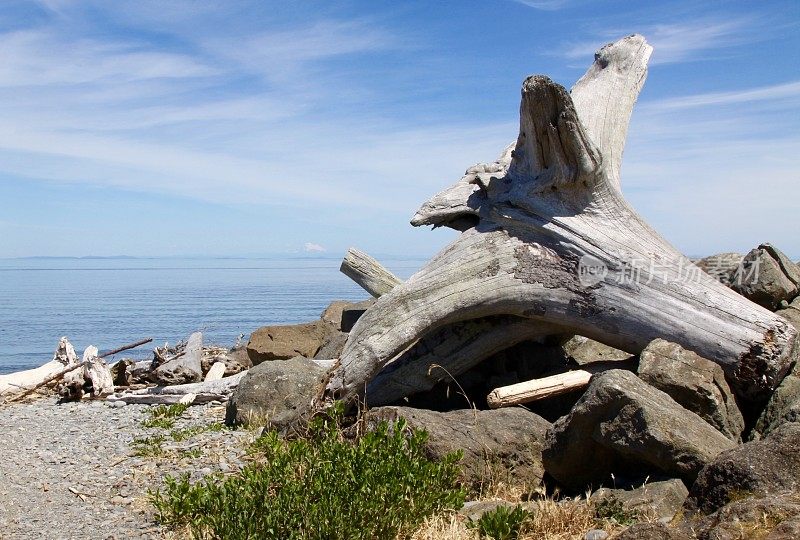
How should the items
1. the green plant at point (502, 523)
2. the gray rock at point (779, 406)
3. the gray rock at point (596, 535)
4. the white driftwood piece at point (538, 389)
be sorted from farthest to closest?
1. the white driftwood piece at point (538, 389)
2. the gray rock at point (779, 406)
3. the green plant at point (502, 523)
4. the gray rock at point (596, 535)


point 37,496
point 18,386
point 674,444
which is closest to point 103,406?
point 18,386

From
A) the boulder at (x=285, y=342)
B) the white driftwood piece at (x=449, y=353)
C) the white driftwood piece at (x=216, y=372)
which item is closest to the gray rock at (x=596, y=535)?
the white driftwood piece at (x=449, y=353)

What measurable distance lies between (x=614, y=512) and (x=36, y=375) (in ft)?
38.5

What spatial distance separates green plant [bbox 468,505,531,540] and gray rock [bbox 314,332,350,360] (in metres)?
6.79

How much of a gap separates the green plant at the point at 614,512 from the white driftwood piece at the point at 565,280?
9.06 ft

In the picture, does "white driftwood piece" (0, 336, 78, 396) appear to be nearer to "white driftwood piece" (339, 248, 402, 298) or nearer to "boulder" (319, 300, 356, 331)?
"boulder" (319, 300, 356, 331)

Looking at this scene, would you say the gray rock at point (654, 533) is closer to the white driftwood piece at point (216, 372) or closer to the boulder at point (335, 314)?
the white driftwood piece at point (216, 372)

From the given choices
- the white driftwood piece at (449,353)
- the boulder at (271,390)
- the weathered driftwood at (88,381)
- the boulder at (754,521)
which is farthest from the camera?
the weathered driftwood at (88,381)

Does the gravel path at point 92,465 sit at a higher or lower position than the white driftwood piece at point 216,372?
lower

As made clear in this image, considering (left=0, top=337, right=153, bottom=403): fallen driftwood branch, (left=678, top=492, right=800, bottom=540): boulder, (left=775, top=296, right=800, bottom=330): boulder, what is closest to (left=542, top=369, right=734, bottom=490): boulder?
(left=678, top=492, right=800, bottom=540): boulder

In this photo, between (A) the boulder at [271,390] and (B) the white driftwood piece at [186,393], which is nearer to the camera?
(A) the boulder at [271,390]

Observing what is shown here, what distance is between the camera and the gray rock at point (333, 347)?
→ 1269cm

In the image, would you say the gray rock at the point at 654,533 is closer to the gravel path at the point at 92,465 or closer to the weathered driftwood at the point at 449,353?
the gravel path at the point at 92,465

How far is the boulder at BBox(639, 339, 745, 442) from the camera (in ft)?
24.7
